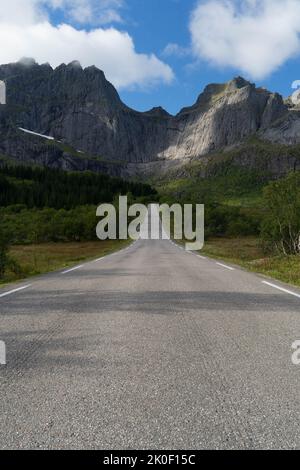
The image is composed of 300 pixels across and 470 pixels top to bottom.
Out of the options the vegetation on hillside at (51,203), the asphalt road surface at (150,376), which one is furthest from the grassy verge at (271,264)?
the vegetation on hillside at (51,203)

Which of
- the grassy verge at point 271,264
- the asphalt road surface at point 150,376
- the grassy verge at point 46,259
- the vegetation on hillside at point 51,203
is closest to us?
the asphalt road surface at point 150,376

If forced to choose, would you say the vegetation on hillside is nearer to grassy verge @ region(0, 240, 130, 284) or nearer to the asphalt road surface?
grassy verge @ region(0, 240, 130, 284)

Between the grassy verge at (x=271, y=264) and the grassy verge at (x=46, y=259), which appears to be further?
the grassy verge at (x=46, y=259)

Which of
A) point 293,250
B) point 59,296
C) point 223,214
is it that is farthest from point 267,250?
point 223,214

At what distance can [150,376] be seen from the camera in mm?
4605

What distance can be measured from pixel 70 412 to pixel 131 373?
114 centimetres

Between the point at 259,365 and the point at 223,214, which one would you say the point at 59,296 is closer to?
the point at 259,365

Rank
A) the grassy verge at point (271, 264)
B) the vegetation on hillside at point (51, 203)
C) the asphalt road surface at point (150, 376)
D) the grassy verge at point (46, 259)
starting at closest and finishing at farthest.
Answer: the asphalt road surface at point (150, 376)
the grassy verge at point (271, 264)
the grassy verge at point (46, 259)
the vegetation on hillside at point (51, 203)

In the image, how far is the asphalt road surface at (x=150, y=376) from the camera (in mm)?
3297

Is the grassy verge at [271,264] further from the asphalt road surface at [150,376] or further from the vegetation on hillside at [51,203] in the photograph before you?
the vegetation on hillside at [51,203]

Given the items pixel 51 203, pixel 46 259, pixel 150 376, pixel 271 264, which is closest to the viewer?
pixel 150 376

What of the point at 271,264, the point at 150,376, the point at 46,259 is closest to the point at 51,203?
the point at 46,259

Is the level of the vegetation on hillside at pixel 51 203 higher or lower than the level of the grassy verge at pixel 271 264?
higher

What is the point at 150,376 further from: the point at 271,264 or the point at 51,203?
the point at 51,203
